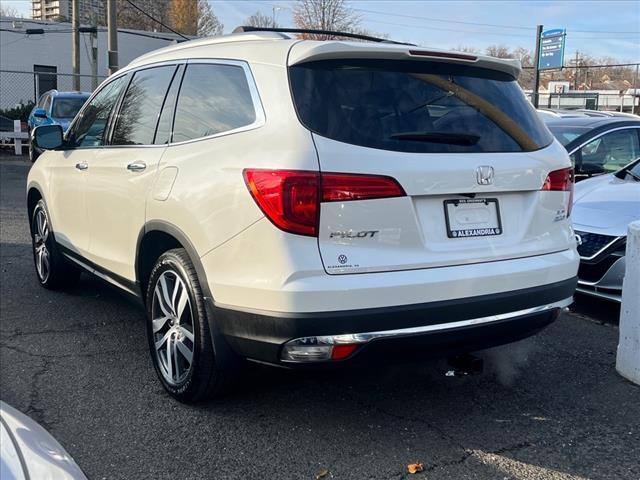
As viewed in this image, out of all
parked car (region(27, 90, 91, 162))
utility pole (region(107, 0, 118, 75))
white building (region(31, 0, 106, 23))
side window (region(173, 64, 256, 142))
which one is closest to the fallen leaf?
side window (region(173, 64, 256, 142))

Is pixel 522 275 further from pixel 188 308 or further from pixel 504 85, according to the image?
pixel 188 308

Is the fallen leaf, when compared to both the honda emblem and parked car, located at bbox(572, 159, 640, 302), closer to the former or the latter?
the honda emblem

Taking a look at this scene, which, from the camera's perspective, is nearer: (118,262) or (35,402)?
(35,402)

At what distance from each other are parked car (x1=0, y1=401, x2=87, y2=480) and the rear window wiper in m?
1.84

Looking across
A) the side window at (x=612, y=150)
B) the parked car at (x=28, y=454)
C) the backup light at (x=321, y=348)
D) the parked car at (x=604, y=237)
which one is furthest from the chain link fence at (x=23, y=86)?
the parked car at (x=28, y=454)

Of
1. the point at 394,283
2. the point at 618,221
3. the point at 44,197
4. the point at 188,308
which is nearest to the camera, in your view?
the point at 394,283

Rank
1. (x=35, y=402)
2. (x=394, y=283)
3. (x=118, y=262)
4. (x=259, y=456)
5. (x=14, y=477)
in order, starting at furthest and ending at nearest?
(x=118, y=262)
(x=35, y=402)
(x=259, y=456)
(x=394, y=283)
(x=14, y=477)

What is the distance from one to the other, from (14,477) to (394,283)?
5.49ft

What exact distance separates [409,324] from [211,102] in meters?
1.57

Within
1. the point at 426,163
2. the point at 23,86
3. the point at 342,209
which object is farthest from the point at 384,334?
the point at 23,86

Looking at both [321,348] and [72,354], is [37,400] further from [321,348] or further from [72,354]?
[321,348]

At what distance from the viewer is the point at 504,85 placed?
139 inches

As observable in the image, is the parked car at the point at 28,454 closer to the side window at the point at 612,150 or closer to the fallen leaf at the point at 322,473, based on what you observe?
the fallen leaf at the point at 322,473

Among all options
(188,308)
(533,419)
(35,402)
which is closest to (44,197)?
(35,402)
